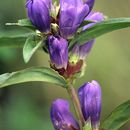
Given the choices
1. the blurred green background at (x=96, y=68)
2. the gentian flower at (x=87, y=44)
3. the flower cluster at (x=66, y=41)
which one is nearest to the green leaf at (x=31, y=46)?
the flower cluster at (x=66, y=41)

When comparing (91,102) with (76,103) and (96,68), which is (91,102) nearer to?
(76,103)

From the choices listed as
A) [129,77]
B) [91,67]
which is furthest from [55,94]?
[129,77]

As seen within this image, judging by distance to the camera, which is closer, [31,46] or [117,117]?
[31,46]

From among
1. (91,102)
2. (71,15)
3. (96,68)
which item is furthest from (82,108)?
(96,68)

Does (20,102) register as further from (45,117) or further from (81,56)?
(81,56)

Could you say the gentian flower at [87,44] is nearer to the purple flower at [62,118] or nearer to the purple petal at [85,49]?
the purple petal at [85,49]

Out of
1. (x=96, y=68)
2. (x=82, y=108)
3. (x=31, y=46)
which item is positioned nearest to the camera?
(x=31, y=46)

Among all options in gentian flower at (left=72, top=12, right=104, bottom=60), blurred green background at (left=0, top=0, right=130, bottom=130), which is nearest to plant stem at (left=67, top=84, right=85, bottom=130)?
gentian flower at (left=72, top=12, right=104, bottom=60)

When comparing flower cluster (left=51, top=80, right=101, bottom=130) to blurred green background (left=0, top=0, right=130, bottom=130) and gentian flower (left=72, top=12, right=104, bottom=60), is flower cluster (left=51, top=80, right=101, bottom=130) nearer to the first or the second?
gentian flower (left=72, top=12, right=104, bottom=60)

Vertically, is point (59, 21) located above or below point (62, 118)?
above
